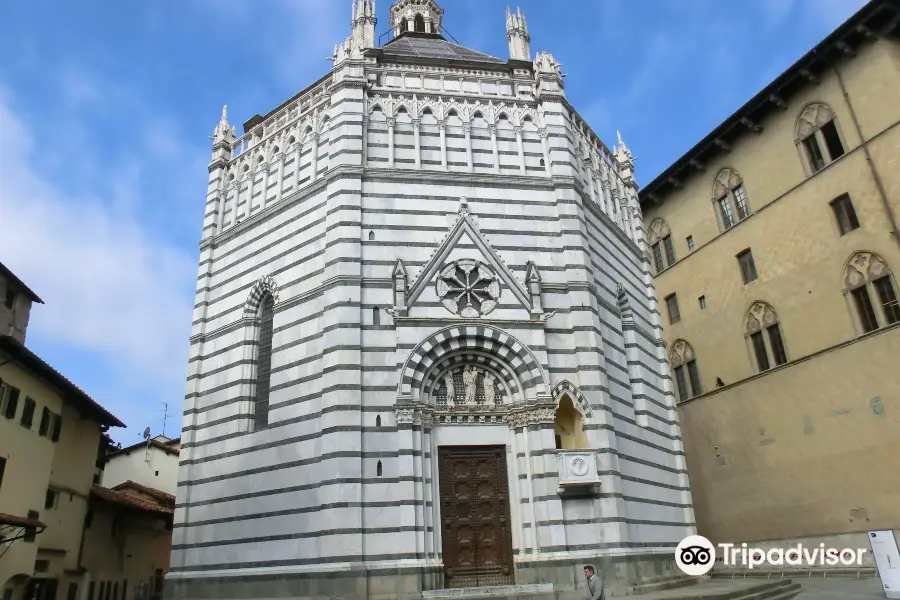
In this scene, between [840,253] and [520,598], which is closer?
[520,598]

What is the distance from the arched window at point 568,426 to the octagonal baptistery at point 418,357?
0.25ft

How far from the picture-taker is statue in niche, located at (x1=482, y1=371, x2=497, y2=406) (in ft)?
54.4

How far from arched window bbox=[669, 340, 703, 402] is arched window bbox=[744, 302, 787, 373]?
3159 millimetres

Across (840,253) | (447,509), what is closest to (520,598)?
(447,509)

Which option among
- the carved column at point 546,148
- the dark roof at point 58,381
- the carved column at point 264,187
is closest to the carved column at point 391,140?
the carved column at point 264,187

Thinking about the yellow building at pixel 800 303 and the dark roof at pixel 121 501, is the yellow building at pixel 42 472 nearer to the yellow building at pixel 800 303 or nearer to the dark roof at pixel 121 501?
the dark roof at pixel 121 501

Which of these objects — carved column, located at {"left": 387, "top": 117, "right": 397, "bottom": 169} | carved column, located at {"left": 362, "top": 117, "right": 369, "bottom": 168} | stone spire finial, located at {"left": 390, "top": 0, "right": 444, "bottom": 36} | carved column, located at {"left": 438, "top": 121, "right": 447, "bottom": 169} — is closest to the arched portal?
carved column, located at {"left": 438, "top": 121, "right": 447, "bottom": 169}

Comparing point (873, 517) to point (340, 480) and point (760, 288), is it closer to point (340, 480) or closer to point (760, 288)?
point (760, 288)

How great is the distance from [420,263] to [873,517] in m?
15.7

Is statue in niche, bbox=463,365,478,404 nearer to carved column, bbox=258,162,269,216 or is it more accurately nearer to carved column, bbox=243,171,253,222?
carved column, bbox=258,162,269,216

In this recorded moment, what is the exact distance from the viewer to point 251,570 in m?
15.6

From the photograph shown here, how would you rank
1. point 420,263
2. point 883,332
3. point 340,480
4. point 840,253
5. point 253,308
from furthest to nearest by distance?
point 840,253 < point 883,332 < point 253,308 < point 420,263 < point 340,480

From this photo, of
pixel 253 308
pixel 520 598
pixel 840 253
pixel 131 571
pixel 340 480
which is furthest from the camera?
pixel 131 571

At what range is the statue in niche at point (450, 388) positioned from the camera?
53.9ft
